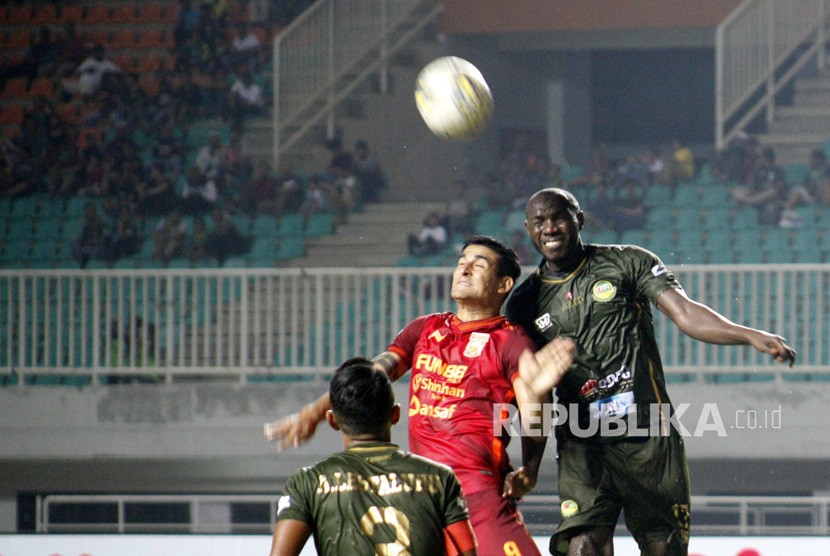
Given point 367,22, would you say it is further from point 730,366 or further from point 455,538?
point 455,538

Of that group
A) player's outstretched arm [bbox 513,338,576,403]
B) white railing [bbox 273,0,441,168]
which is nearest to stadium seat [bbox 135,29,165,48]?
white railing [bbox 273,0,441,168]

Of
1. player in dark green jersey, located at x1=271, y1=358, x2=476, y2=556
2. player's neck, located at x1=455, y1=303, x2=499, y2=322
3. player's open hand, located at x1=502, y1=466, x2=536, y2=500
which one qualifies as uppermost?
player's neck, located at x1=455, y1=303, x2=499, y2=322

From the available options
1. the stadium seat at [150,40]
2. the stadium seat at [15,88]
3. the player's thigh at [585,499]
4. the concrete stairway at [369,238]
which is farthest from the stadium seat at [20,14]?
the player's thigh at [585,499]

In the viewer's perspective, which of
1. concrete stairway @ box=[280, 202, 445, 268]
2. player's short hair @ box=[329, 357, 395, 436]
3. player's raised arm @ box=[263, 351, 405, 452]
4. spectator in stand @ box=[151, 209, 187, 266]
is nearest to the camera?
player's short hair @ box=[329, 357, 395, 436]

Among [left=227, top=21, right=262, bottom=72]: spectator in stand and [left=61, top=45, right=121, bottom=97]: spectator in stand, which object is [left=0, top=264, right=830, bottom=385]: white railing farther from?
[left=227, top=21, right=262, bottom=72]: spectator in stand

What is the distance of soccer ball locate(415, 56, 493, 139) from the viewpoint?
5.97m

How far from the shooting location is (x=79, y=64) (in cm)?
1513

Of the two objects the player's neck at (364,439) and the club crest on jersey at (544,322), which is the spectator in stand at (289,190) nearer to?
the club crest on jersey at (544,322)

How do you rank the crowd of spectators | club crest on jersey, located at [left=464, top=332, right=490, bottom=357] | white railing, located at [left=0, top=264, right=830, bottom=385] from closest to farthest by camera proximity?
1. club crest on jersey, located at [left=464, top=332, right=490, bottom=357]
2. white railing, located at [left=0, top=264, right=830, bottom=385]
3. the crowd of spectators

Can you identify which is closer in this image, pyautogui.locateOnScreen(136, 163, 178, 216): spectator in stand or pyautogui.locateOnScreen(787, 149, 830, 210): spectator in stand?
pyautogui.locateOnScreen(787, 149, 830, 210): spectator in stand

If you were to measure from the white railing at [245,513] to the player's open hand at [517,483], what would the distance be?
386 centimetres

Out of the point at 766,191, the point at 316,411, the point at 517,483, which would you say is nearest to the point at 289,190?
the point at 766,191

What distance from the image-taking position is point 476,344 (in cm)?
446

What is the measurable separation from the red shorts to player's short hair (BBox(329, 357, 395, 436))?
48.0 inches
